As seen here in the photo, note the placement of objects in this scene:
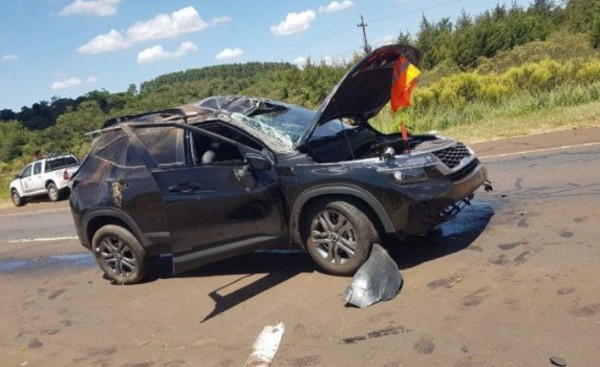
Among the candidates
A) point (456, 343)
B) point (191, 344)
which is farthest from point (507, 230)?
point (191, 344)

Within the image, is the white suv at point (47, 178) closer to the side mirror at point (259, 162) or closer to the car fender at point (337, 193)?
the side mirror at point (259, 162)

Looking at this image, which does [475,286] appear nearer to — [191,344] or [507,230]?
[507,230]

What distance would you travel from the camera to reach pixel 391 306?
4773 millimetres

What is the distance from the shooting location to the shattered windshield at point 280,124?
591 cm

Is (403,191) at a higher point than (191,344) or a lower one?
higher

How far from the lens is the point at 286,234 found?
5.71 meters

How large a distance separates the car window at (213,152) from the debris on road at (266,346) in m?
1.79

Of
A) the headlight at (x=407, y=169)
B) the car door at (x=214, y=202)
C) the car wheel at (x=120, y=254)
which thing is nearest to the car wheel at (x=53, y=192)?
the car wheel at (x=120, y=254)

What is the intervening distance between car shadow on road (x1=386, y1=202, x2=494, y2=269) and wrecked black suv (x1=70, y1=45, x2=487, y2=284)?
13.7 inches

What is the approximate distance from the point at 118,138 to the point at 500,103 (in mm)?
14911

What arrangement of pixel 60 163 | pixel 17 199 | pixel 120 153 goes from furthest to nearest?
pixel 17 199
pixel 60 163
pixel 120 153

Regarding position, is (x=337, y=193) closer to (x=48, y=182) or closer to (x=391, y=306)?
(x=391, y=306)

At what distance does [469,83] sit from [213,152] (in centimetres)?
1628

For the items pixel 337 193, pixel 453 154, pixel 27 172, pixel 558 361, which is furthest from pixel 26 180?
pixel 558 361
